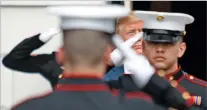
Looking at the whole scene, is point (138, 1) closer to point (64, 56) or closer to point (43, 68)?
point (43, 68)

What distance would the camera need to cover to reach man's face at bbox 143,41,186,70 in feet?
11.2

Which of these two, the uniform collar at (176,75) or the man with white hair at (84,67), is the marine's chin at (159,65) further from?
the man with white hair at (84,67)

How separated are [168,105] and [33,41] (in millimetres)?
1057

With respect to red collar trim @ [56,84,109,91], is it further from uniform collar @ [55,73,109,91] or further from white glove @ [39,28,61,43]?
white glove @ [39,28,61,43]

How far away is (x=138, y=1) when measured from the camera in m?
5.03

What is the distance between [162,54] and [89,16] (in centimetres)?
134

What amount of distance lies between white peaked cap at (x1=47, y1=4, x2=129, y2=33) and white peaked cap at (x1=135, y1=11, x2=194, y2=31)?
4.84 feet

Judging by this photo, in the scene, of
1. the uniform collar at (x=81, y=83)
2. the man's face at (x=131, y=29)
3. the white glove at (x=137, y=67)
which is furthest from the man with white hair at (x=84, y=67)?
the man's face at (x=131, y=29)

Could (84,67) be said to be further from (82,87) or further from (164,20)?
(164,20)

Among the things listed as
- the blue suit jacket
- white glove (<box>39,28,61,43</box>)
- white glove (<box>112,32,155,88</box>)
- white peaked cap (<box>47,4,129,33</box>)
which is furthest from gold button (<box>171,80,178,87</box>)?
white peaked cap (<box>47,4,129,33</box>)

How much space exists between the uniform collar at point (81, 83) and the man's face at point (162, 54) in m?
1.27

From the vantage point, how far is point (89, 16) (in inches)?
84.5

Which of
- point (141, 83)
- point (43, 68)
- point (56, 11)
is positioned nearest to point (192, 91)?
point (43, 68)

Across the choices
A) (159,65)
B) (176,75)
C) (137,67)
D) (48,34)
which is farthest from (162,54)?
(137,67)
